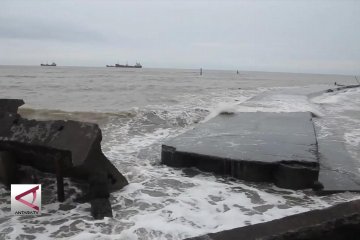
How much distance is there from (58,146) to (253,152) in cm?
317

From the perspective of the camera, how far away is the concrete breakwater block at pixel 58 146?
4008 mm

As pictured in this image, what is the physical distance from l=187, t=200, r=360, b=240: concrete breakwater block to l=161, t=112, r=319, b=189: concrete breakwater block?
7.56ft

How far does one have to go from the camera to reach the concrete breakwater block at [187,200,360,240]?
7.70ft

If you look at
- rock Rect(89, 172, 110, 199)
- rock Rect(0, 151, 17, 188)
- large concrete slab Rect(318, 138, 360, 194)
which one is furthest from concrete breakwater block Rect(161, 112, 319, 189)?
rock Rect(0, 151, 17, 188)

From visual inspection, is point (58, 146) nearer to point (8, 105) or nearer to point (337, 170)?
point (8, 105)

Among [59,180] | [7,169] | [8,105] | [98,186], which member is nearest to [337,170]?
[98,186]

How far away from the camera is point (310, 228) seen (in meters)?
2.40

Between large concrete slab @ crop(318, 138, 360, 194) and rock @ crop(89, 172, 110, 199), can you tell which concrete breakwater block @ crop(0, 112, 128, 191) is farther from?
large concrete slab @ crop(318, 138, 360, 194)

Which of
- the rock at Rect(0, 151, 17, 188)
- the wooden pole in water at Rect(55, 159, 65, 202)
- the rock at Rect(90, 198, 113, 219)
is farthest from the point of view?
the rock at Rect(0, 151, 17, 188)

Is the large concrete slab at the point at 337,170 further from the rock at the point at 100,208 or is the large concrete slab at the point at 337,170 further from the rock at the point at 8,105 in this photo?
the rock at the point at 8,105

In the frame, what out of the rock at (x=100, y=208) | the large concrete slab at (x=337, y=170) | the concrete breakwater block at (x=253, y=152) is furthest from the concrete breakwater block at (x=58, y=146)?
the large concrete slab at (x=337, y=170)

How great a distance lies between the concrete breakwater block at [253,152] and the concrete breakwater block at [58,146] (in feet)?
4.68

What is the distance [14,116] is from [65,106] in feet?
40.0

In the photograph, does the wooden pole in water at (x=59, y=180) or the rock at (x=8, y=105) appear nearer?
the wooden pole in water at (x=59, y=180)
